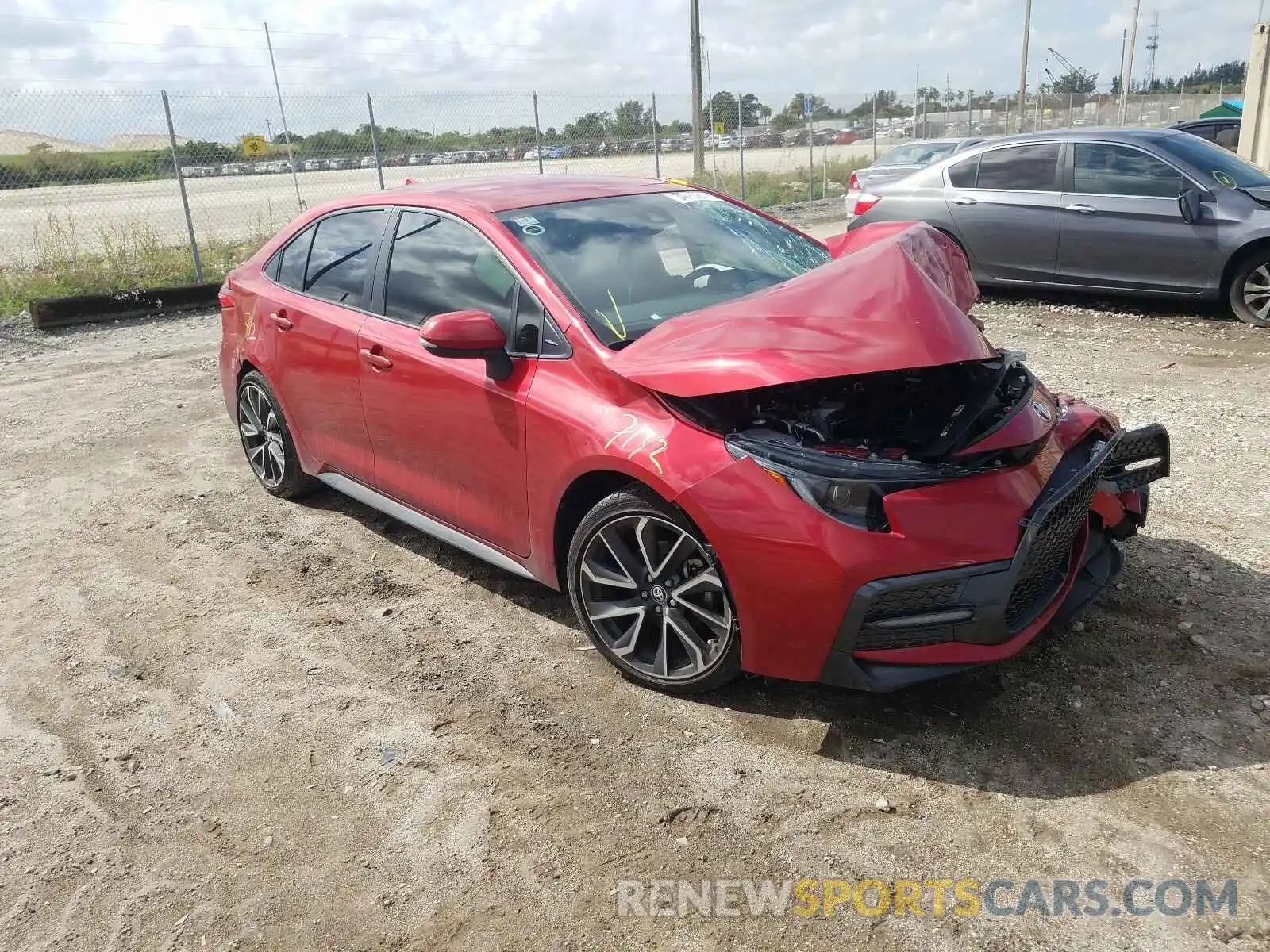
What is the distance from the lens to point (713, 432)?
116 inches

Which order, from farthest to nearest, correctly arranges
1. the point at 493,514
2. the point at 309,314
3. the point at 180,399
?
the point at 180,399, the point at 309,314, the point at 493,514

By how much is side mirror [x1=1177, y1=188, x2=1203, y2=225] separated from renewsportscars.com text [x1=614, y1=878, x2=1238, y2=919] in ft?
22.5

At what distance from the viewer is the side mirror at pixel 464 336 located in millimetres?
3324

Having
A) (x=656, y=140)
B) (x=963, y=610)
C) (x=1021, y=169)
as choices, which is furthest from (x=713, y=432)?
(x=656, y=140)

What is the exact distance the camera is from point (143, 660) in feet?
12.2

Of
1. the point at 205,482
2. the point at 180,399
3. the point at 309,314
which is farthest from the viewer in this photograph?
the point at 180,399

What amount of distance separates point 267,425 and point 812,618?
353 cm

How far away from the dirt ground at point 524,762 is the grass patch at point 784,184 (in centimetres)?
1882

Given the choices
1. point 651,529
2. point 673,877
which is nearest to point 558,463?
point 651,529

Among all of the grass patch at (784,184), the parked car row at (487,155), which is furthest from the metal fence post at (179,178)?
the grass patch at (784,184)

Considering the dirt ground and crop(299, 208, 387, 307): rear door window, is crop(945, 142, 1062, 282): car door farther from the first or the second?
crop(299, 208, 387, 307): rear door window

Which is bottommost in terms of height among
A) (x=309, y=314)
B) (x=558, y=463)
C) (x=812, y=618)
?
(x=812, y=618)

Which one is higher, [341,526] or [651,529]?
[651,529]

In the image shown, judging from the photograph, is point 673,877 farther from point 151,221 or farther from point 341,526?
point 151,221
